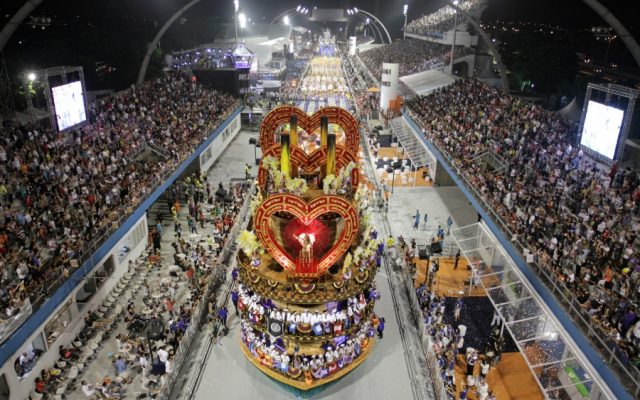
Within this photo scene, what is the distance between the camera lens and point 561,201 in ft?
71.1

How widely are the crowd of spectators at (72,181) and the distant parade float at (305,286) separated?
285 inches

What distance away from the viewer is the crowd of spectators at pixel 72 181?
58.4ft

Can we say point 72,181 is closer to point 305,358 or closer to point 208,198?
point 208,198

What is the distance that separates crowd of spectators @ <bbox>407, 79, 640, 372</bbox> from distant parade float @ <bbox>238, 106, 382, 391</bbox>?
22.8 ft

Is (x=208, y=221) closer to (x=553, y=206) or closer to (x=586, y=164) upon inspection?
(x=553, y=206)

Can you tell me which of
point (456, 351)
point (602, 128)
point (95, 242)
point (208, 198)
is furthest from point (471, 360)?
point (208, 198)

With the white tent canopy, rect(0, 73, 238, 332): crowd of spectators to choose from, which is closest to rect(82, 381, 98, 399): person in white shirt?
rect(0, 73, 238, 332): crowd of spectators

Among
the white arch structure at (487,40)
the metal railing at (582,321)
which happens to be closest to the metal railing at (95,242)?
the metal railing at (582,321)

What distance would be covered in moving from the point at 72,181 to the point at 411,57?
213 feet

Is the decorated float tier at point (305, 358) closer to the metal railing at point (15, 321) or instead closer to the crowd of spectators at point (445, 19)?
the metal railing at point (15, 321)

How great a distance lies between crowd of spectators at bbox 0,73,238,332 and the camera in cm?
1781

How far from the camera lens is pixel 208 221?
1160 inches

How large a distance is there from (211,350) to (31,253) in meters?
7.57

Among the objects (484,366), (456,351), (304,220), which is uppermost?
(304,220)
